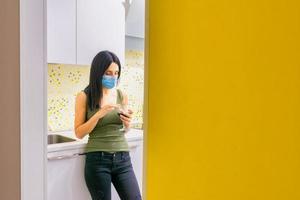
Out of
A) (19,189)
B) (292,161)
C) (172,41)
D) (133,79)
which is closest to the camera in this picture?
(292,161)

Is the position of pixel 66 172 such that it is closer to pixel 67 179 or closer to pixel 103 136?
pixel 67 179

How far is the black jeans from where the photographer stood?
6.86ft

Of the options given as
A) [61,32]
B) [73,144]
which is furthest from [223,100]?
[61,32]

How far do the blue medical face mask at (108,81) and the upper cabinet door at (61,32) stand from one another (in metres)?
0.37

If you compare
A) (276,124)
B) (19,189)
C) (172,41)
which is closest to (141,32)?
(19,189)

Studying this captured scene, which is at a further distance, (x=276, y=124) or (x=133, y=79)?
(x=133, y=79)

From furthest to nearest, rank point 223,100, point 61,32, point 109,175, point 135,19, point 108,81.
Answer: point 135,19
point 61,32
point 108,81
point 109,175
point 223,100

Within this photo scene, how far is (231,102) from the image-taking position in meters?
0.58

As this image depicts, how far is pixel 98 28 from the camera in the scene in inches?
101

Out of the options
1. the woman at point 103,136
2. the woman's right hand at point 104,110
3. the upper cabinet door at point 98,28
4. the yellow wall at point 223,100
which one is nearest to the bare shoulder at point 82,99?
the woman at point 103,136

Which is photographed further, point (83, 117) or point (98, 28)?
point (98, 28)

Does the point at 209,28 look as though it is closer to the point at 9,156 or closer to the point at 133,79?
the point at 9,156

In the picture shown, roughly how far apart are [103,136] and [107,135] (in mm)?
25

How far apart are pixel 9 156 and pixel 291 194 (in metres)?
1.07
